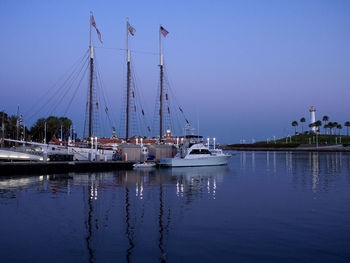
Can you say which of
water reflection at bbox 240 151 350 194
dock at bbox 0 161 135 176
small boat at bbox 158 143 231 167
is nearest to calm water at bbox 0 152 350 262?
water reflection at bbox 240 151 350 194

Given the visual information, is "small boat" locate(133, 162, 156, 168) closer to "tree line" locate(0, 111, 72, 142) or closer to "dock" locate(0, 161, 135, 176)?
"dock" locate(0, 161, 135, 176)

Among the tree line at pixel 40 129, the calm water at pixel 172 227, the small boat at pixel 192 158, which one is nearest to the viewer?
the calm water at pixel 172 227

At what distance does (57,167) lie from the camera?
5566 centimetres

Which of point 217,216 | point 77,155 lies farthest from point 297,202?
point 77,155

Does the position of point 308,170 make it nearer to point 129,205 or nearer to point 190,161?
point 190,161

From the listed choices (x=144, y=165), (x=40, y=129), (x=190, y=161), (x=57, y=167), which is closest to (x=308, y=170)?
(x=190, y=161)

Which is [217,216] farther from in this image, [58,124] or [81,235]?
[58,124]

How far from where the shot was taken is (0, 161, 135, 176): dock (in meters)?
→ 50.6

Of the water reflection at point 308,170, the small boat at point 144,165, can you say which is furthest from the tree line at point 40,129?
the water reflection at point 308,170

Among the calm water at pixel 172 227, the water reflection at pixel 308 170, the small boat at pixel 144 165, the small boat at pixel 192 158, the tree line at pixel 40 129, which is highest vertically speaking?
the tree line at pixel 40 129

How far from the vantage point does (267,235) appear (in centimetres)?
1792

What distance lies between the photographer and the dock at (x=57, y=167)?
50.6 meters

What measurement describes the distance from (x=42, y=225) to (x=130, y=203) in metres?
8.36

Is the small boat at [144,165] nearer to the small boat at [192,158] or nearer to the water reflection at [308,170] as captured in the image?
the small boat at [192,158]
